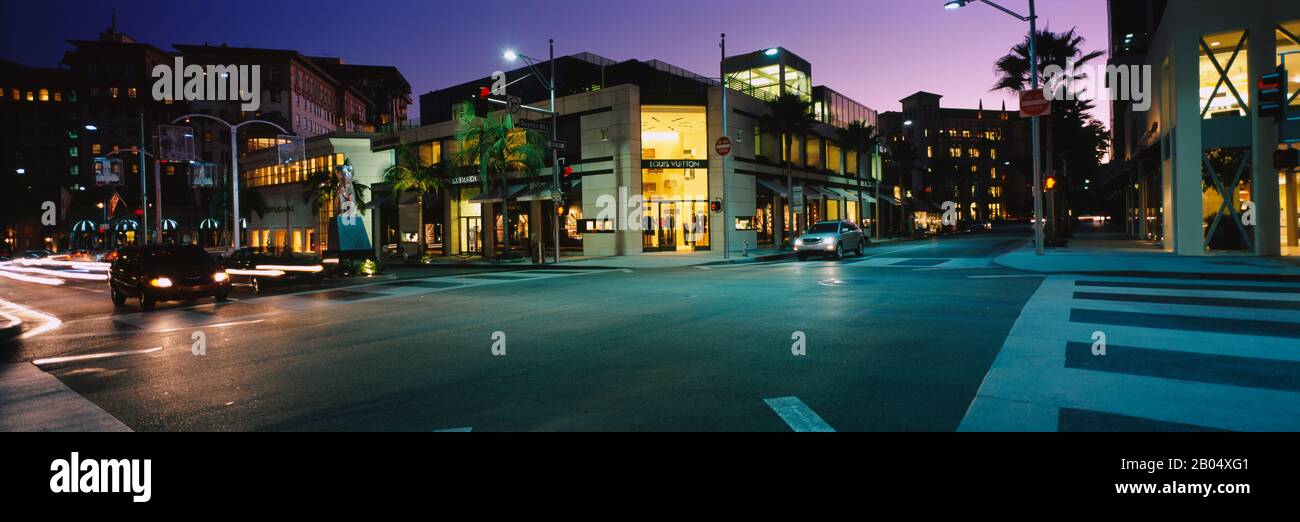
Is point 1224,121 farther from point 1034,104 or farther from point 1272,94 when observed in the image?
point 1272,94

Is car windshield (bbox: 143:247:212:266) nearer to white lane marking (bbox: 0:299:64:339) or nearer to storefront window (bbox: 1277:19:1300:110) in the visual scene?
white lane marking (bbox: 0:299:64:339)

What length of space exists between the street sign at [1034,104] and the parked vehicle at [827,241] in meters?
7.82

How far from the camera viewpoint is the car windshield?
50.0ft

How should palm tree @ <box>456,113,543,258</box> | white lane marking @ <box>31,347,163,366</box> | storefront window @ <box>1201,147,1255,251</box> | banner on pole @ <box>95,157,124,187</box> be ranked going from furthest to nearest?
palm tree @ <box>456,113,543,258</box> < banner on pole @ <box>95,157,124,187</box> < storefront window @ <box>1201,147,1255,251</box> < white lane marking @ <box>31,347,163,366</box>

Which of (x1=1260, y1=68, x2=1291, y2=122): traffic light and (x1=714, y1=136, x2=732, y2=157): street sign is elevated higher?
(x1=714, y1=136, x2=732, y2=157): street sign

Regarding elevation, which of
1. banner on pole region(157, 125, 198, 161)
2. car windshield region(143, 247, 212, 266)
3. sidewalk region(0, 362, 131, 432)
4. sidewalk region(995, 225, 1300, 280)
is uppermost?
banner on pole region(157, 125, 198, 161)

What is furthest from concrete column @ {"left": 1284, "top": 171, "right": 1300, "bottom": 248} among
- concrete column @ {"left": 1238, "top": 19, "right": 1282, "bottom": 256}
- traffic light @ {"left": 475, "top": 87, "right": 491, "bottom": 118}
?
traffic light @ {"left": 475, "top": 87, "right": 491, "bottom": 118}

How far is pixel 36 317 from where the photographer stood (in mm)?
13805

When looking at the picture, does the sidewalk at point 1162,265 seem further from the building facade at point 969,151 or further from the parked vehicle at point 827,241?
the building facade at point 969,151

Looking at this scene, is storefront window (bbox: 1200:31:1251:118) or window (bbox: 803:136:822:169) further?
window (bbox: 803:136:822:169)

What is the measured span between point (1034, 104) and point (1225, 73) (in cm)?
494

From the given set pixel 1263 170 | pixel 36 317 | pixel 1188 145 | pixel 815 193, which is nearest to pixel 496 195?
pixel 815 193

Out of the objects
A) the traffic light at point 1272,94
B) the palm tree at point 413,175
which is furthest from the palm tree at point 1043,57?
the palm tree at point 413,175

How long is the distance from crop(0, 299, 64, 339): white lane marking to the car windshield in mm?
2128
